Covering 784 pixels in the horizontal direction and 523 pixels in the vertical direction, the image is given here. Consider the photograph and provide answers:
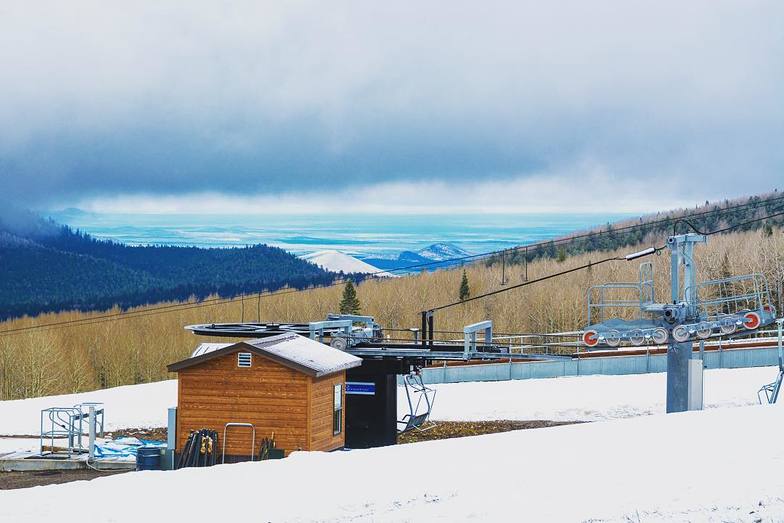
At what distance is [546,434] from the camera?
28.9 m


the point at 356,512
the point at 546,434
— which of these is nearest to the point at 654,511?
the point at 356,512

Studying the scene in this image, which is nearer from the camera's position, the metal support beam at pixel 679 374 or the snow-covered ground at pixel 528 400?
the metal support beam at pixel 679 374

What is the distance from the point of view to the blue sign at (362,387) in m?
35.4

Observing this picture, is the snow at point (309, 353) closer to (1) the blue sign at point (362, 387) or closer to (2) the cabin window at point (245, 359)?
(2) the cabin window at point (245, 359)

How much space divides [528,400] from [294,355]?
67.9 feet

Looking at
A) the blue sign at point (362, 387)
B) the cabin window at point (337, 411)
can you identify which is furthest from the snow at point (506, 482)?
the blue sign at point (362, 387)

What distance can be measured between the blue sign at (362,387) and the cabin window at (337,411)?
2.22 m

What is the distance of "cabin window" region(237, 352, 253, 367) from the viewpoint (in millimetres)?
30734

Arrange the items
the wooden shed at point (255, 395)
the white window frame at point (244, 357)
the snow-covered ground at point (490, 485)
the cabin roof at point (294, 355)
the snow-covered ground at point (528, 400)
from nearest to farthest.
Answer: the snow-covered ground at point (490, 485), the cabin roof at point (294, 355), the wooden shed at point (255, 395), the white window frame at point (244, 357), the snow-covered ground at point (528, 400)

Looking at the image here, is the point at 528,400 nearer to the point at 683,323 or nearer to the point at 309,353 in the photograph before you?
the point at 683,323

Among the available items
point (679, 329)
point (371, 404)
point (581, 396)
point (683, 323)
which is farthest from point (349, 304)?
point (679, 329)

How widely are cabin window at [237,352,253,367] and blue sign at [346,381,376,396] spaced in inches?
214

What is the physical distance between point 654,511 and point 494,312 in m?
85.5

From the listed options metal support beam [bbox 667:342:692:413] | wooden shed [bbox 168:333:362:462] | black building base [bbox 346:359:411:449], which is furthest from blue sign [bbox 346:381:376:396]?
metal support beam [bbox 667:342:692:413]
